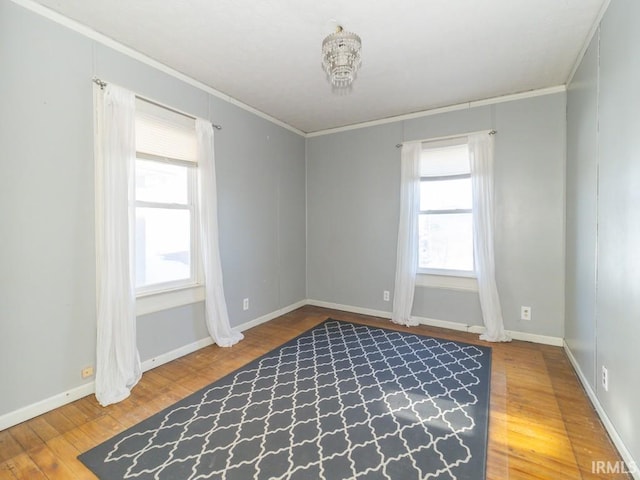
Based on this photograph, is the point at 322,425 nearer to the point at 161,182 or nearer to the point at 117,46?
the point at 161,182

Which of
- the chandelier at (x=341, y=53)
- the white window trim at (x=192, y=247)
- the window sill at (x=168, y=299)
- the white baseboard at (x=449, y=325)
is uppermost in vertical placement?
the chandelier at (x=341, y=53)

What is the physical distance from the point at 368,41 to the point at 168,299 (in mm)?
2843

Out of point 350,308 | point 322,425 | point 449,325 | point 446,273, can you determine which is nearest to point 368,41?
point 446,273

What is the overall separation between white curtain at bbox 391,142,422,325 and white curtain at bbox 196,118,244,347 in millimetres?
2150

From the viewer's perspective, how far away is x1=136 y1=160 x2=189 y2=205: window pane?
2744mm

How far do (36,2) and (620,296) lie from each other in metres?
4.07

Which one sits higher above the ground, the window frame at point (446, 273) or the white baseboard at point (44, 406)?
the window frame at point (446, 273)

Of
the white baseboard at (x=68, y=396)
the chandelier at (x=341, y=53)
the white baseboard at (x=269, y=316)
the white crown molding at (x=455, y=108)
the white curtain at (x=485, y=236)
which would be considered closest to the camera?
the chandelier at (x=341, y=53)

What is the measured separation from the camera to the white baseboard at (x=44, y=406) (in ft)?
6.40

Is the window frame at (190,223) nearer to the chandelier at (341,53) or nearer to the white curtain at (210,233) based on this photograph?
the white curtain at (210,233)

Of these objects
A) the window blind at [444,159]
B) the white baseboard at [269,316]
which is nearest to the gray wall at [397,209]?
the window blind at [444,159]

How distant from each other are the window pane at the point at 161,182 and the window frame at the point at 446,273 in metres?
2.74

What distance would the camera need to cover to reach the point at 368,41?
2.43m

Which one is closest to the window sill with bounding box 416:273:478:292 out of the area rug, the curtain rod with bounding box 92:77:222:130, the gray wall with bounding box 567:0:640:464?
the area rug
